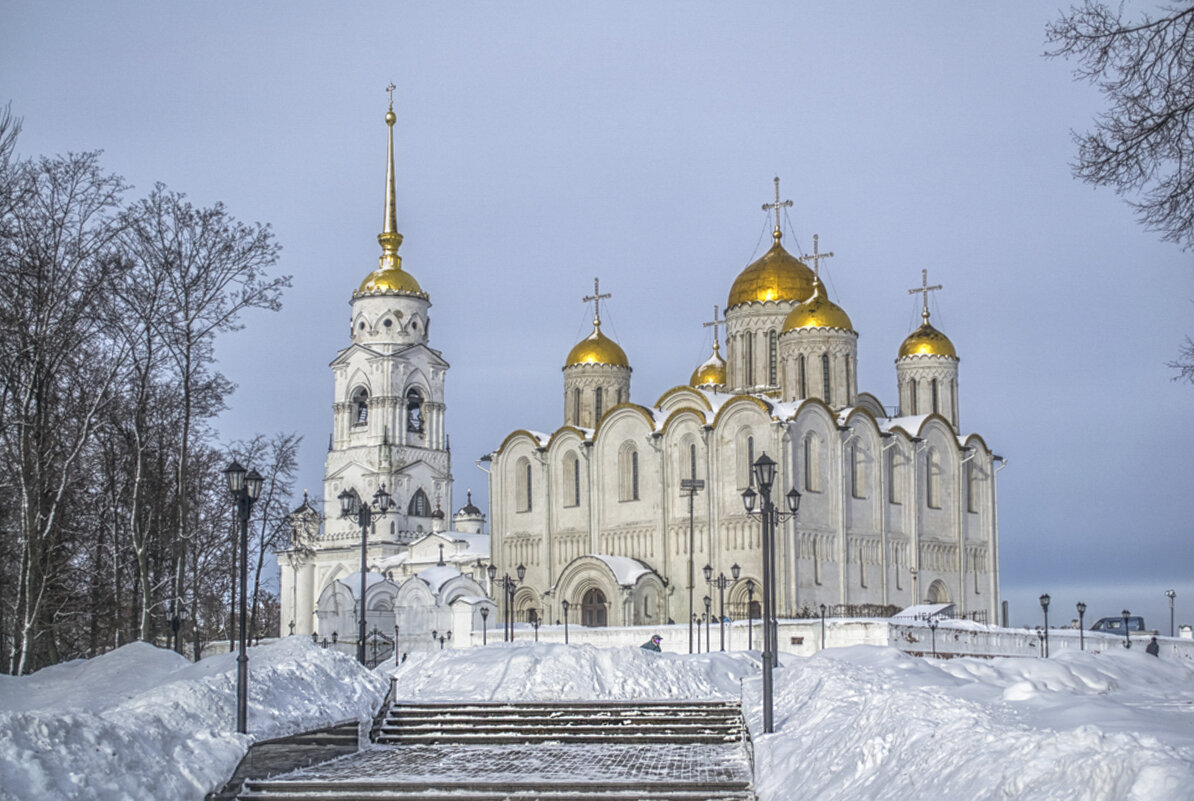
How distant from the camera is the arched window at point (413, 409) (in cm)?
7375

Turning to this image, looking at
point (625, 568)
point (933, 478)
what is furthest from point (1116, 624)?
point (625, 568)

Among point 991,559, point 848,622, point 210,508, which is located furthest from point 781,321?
point 210,508

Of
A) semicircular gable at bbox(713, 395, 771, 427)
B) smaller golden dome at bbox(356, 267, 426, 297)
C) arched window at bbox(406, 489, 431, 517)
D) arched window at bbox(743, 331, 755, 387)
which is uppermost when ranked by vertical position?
smaller golden dome at bbox(356, 267, 426, 297)

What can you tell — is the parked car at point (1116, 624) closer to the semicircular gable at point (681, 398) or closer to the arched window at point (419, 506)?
the semicircular gable at point (681, 398)

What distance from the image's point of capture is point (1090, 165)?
11961mm

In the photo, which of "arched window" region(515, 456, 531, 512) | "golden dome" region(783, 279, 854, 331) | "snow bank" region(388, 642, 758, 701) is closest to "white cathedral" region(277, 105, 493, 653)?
"arched window" region(515, 456, 531, 512)

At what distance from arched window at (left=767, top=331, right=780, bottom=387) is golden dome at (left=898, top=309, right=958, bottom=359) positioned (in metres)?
6.07

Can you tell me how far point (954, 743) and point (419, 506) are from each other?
Result: 215ft

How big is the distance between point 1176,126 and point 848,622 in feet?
100

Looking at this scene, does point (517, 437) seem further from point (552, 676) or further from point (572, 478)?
point (552, 676)

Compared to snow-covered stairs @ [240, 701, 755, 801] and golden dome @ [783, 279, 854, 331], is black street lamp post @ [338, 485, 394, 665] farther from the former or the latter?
golden dome @ [783, 279, 854, 331]

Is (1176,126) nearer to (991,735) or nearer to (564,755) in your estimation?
(991,735)

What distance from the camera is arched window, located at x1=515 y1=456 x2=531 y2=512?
56312 mm

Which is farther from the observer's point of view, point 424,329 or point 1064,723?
point 424,329
